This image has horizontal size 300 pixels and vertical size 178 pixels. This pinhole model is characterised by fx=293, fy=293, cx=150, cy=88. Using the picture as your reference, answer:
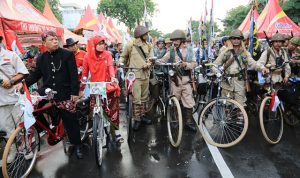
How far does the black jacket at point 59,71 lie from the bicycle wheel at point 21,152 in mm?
667

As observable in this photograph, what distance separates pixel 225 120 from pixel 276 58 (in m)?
1.70

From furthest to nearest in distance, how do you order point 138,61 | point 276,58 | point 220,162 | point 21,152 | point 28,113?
point 138,61 → point 276,58 → point 220,162 → point 21,152 → point 28,113

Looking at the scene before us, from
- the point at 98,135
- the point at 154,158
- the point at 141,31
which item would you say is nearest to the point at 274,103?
the point at 154,158

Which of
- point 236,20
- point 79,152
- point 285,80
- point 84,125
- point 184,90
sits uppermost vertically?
point 236,20

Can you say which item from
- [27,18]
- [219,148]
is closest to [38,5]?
[27,18]

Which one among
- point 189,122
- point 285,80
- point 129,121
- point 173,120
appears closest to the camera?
point 129,121

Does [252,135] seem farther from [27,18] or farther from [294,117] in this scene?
[27,18]

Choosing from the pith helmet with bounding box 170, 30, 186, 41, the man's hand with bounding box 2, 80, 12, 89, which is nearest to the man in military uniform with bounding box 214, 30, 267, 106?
the pith helmet with bounding box 170, 30, 186, 41

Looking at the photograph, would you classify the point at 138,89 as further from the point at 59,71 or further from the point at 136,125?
the point at 59,71

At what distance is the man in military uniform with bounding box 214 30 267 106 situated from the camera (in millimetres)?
5457

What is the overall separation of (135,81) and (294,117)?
3.44m

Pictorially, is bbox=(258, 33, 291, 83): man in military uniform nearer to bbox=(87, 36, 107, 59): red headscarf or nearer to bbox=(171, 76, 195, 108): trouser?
bbox=(171, 76, 195, 108): trouser

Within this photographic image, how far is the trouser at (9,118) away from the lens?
429cm

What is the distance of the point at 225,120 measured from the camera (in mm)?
5102
